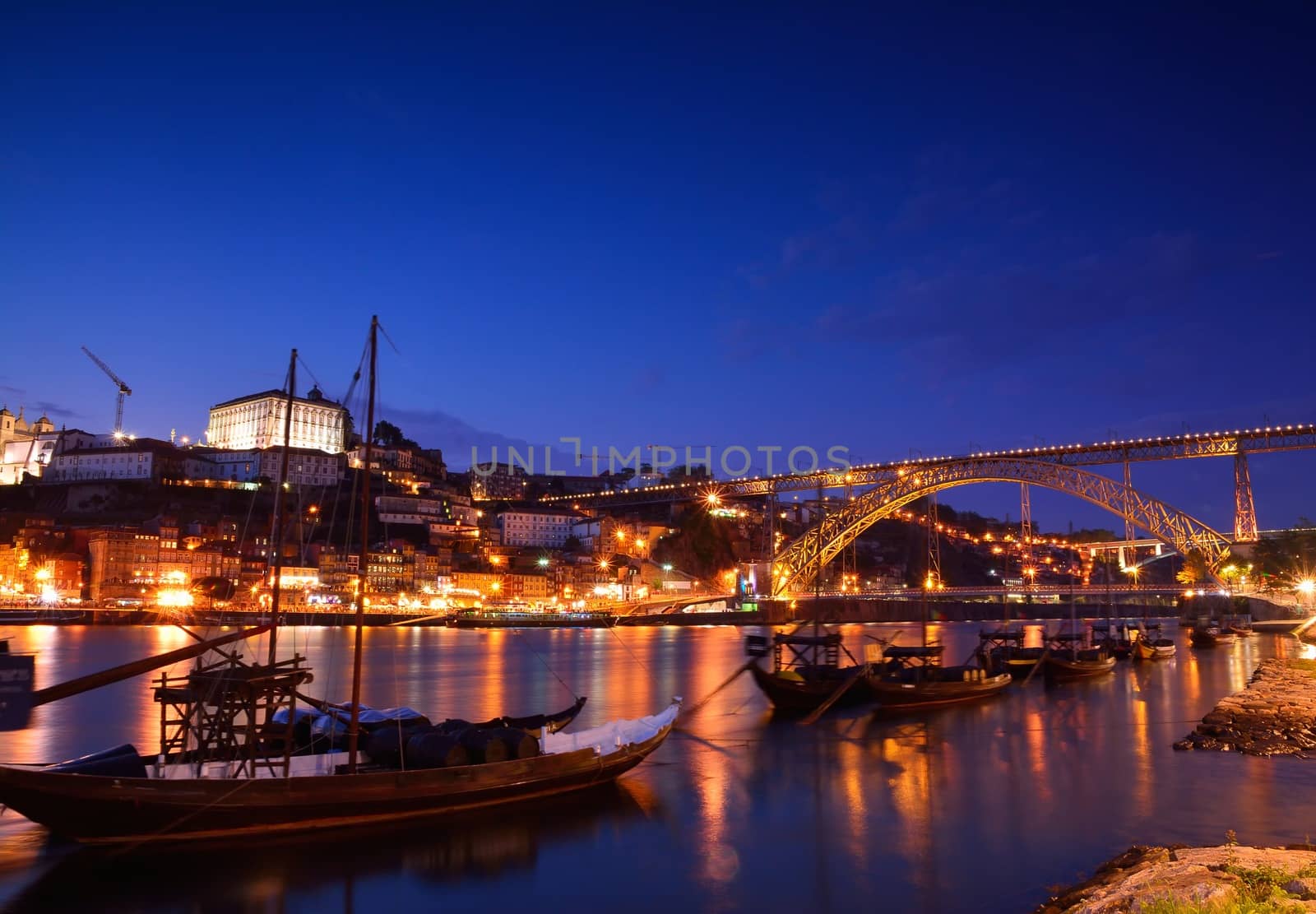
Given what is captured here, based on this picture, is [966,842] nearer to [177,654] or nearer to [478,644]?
[177,654]

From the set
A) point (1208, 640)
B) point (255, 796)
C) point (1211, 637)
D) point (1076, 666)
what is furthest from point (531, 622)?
point (255, 796)

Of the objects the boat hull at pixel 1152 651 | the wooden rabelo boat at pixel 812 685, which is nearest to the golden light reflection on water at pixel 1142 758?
the wooden rabelo boat at pixel 812 685

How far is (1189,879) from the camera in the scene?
7367 mm

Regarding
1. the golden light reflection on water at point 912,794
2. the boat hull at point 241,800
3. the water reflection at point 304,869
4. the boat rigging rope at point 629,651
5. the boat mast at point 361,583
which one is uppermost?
the boat mast at point 361,583

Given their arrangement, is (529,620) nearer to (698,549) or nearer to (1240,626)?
(698,549)

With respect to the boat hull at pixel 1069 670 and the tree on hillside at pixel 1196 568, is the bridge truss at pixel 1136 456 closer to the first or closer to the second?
the tree on hillside at pixel 1196 568

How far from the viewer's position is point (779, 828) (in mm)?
13219

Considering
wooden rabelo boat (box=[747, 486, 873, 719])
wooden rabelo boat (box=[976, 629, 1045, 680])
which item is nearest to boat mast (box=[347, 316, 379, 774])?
wooden rabelo boat (box=[747, 486, 873, 719])

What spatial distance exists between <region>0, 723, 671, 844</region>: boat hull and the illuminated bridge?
135 feet

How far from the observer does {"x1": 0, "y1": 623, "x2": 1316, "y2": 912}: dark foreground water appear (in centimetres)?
1028

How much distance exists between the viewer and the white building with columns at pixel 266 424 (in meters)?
101

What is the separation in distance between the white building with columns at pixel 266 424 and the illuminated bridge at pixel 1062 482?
5986 cm

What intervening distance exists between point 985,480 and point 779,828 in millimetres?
44586

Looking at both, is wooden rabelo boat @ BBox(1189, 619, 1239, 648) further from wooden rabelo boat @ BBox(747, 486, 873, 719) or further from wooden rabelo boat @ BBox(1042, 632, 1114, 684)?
wooden rabelo boat @ BBox(747, 486, 873, 719)
